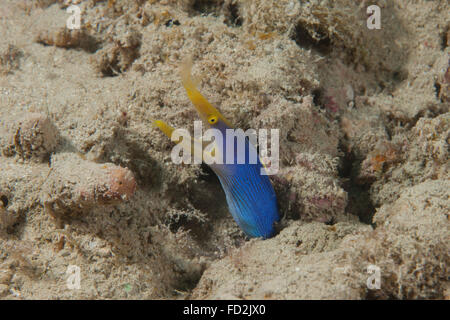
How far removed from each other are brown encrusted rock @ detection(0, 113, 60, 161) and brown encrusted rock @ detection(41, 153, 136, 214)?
427 mm

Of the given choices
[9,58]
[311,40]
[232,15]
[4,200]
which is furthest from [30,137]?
[311,40]

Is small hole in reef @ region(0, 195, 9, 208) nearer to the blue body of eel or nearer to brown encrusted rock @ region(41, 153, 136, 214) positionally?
brown encrusted rock @ region(41, 153, 136, 214)

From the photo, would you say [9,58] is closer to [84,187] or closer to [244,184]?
[84,187]

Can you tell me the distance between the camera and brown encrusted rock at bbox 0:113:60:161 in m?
2.37

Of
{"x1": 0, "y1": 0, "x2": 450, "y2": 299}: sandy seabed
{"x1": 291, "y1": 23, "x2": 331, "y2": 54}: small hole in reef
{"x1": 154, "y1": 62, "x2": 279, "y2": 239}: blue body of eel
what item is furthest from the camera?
{"x1": 291, "y1": 23, "x2": 331, "y2": 54}: small hole in reef

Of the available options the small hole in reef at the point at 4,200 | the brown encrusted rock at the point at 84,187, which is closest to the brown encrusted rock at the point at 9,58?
the small hole in reef at the point at 4,200

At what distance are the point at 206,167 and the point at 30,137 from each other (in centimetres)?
144

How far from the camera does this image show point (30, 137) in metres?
2.37

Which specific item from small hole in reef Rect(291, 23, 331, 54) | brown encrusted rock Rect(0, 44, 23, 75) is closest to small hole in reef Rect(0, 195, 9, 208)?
brown encrusted rock Rect(0, 44, 23, 75)

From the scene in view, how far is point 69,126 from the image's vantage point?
2645 mm

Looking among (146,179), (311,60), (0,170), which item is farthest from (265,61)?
(0,170)

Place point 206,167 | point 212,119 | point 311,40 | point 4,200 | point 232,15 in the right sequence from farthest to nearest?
1. point 232,15
2. point 311,40
3. point 206,167
4. point 4,200
5. point 212,119

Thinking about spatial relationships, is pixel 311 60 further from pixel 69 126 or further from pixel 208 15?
pixel 69 126
